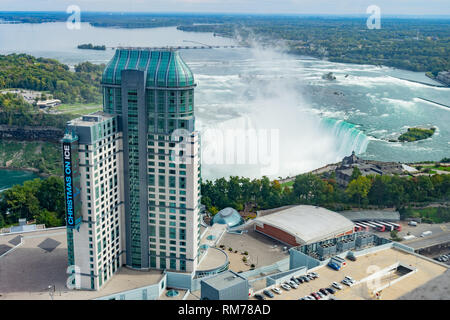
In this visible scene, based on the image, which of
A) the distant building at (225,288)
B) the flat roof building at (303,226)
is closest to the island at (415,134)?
the flat roof building at (303,226)

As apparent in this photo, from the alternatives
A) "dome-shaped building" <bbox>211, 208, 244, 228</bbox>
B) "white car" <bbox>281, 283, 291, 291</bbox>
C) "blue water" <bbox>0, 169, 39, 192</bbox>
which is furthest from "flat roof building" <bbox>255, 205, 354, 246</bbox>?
"blue water" <bbox>0, 169, 39, 192</bbox>

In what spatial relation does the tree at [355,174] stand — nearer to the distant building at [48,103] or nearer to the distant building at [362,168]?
the distant building at [362,168]

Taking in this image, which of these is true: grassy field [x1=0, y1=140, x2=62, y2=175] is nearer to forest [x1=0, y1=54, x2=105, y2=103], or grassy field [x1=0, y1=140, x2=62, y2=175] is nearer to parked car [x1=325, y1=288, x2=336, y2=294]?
forest [x1=0, y1=54, x2=105, y2=103]

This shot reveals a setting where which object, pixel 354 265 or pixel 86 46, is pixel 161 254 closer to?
pixel 354 265

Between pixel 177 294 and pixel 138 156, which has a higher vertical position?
pixel 138 156

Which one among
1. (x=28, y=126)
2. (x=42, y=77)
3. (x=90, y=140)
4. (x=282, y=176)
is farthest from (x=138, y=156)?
(x=42, y=77)
